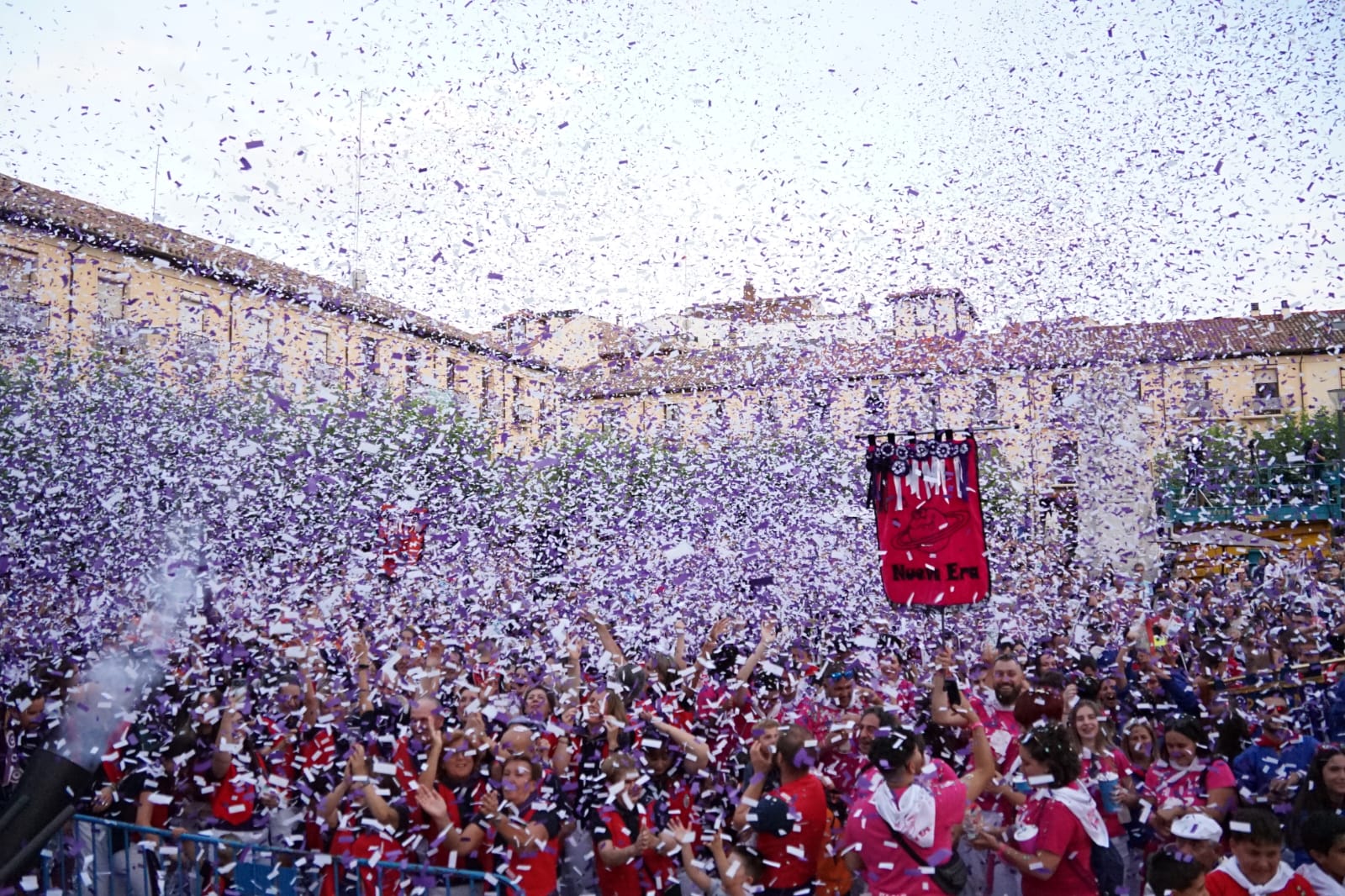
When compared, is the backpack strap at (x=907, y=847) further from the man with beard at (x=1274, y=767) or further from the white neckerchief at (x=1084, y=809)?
the man with beard at (x=1274, y=767)

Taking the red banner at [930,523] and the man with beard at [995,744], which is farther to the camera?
the red banner at [930,523]

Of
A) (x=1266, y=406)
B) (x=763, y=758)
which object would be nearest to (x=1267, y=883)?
(x=763, y=758)

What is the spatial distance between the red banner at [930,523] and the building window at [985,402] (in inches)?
410

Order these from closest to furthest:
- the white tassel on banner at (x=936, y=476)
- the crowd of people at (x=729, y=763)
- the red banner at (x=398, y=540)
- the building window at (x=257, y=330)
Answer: the crowd of people at (x=729, y=763) → the white tassel on banner at (x=936, y=476) → the red banner at (x=398, y=540) → the building window at (x=257, y=330)

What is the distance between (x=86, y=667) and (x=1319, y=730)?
283 inches

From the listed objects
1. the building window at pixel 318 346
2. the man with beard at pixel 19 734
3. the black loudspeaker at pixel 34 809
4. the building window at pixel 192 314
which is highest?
the building window at pixel 192 314

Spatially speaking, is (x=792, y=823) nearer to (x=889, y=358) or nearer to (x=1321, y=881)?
(x=1321, y=881)

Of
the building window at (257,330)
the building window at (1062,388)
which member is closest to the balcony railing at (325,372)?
the building window at (257,330)

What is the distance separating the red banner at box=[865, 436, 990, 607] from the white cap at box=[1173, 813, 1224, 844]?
142 inches

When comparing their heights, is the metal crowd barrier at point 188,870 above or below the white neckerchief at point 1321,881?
below

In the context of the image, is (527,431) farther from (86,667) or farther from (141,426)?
(86,667)

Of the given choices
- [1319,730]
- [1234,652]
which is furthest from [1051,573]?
[1319,730]

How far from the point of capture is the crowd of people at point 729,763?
3.39m

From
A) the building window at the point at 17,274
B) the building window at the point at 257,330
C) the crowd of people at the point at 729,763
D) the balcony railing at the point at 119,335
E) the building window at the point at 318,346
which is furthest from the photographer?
the building window at the point at 318,346
